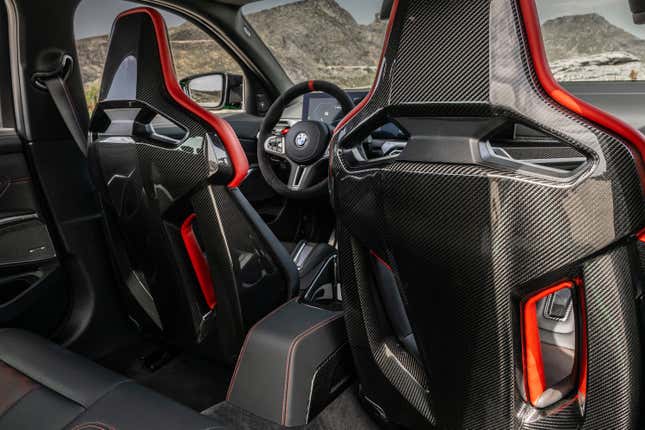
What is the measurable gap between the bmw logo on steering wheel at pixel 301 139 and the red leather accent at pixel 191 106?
948mm

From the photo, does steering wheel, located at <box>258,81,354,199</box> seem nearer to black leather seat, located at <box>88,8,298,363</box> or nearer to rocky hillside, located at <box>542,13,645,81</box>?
black leather seat, located at <box>88,8,298,363</box>

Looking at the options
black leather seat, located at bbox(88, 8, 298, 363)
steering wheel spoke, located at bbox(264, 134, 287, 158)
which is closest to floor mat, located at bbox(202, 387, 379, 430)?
black leather seat, located at bbox(88, 8, 298, 363)

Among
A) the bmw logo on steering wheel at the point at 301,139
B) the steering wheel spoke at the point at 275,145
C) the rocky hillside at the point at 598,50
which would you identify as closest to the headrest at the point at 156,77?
the bmw logo on steering wheel at the point at 301,139

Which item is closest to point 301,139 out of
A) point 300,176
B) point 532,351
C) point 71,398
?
point 300,176

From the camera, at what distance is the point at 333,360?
4.89ft

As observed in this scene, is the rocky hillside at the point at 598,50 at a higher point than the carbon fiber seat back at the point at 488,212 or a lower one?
higher

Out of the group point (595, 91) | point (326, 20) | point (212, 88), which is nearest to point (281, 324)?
point (595, 91)

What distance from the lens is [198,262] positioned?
1652 mm

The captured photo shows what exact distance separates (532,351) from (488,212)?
12.1 inches

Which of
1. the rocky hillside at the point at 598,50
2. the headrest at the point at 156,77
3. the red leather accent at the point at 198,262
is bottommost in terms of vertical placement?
the red leather accent at the point at 198,262

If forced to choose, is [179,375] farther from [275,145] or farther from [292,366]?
[275,145]

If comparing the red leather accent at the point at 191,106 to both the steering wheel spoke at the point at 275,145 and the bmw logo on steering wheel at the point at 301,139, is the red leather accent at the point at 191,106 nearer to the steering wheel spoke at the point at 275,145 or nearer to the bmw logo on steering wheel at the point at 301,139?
the bmw logo on steering wheel at the point at 301,139

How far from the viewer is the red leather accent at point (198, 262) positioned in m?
1.59

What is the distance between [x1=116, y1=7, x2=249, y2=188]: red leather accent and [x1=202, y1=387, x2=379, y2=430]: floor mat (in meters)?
0.69
